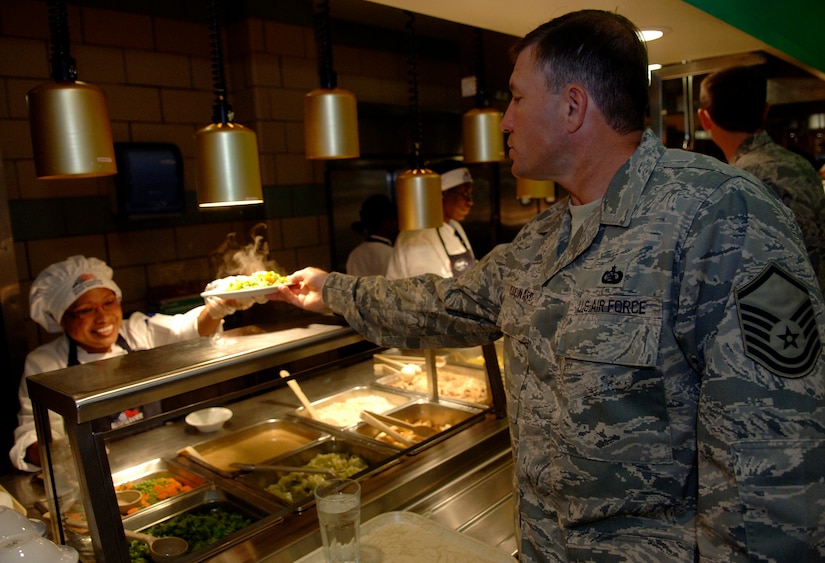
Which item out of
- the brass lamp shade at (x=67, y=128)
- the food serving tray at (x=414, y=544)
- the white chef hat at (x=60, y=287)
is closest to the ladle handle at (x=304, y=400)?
the food serving tray at (x=414, y=544)

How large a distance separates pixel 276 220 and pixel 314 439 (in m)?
3.17

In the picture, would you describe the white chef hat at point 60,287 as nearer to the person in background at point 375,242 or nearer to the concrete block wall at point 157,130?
the concrete block wall at point 157,130

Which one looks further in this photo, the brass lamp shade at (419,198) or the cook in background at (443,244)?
the cook in background at (443,244)

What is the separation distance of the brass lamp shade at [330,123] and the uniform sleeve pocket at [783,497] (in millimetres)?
1470

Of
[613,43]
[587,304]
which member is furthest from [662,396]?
[613,43]

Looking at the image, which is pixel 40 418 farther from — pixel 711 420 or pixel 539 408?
pixel 711 420

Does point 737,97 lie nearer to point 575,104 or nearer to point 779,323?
point 575,104

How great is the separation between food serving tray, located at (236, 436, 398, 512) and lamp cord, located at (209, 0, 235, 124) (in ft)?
3.67

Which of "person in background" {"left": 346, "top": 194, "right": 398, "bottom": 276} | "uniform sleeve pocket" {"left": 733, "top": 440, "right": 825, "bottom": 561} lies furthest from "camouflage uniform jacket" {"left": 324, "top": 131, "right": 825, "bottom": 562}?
"person in background" {"left": 346, "top": 194, "right": 398, "bottom": 276}

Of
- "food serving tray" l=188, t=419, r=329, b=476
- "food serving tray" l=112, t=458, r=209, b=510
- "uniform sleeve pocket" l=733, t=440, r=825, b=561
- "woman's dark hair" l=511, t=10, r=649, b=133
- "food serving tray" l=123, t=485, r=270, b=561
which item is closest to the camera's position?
"uniform sleeve pocket" l=733, t=440, r=825, b=561

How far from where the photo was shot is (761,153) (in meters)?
3.36

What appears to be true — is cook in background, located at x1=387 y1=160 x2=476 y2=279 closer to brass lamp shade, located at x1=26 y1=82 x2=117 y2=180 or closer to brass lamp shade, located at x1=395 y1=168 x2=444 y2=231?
brass lamp shade, located at x1=395 y1=168 x2=444 y2=231

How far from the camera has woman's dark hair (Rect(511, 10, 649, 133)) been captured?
135 centimetres

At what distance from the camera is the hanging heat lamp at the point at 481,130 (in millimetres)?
2898
